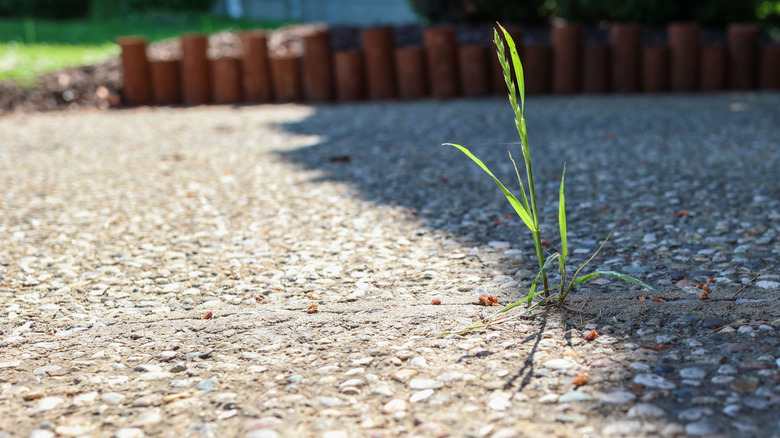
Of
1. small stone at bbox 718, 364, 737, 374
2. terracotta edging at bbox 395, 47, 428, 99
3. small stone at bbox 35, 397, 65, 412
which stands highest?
terracotta edging at bbox 395, 47, 428, 99

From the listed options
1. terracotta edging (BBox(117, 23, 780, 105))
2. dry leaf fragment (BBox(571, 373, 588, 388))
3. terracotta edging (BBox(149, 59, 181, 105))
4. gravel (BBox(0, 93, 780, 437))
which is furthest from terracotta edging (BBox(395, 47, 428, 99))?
dry leaf fragment (BBox(571, 373, 588, 388))

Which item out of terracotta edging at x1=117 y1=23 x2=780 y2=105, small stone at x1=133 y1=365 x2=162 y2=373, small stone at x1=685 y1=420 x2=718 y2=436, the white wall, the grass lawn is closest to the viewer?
small stone at x1=685 y1=420 x2=718 y2=436

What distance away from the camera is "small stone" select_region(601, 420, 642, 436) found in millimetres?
1496

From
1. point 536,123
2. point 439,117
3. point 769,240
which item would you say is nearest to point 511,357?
point 769,240

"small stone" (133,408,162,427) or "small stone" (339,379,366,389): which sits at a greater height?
"small stone" (133,408,162,427)

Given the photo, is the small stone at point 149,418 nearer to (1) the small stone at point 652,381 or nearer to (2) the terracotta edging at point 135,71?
(1) the small stone at point 652,381

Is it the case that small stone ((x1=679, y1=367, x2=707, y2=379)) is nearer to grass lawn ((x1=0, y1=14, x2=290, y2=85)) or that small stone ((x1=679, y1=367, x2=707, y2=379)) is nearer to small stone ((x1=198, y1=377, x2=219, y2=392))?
small stone ((x1=198, y1=377, x2=219, y2=392))

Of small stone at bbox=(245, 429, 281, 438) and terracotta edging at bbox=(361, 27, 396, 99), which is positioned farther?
terracotta edging at bbox=(361, 27, 396, 99)

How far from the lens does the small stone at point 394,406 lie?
1.65 metres

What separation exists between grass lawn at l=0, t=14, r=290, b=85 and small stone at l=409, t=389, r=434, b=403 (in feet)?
20.4

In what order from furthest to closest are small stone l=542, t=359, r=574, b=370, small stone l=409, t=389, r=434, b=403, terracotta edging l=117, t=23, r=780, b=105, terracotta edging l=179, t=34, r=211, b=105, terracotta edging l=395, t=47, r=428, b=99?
1. terracotta edging l=179, t=34, r=211, b=105
2. terracotta edging l=395, t=47, r=428, b=99
3. terracotta edging l=117, t=23, r=780, b=105
4. small stone l=542, t=359, r=574, b=370
5. small stone l=409, t=389, r=434, b=403

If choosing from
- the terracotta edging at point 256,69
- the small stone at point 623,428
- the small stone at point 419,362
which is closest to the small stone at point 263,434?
the small stone at point 419,362

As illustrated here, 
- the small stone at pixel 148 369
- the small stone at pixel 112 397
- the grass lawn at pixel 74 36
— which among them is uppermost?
the grass lawn at pixel 74 36

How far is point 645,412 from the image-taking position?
5.14 feet
